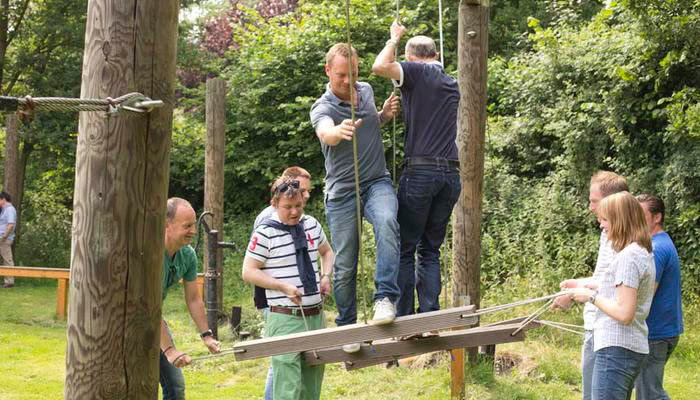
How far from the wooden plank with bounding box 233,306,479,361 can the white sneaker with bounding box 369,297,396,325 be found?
4 cm

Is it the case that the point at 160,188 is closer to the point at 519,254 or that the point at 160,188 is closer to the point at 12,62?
the point at 519,254

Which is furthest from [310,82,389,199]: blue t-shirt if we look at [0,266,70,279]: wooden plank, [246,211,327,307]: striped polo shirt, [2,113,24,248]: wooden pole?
[2,113,24,248]: wooden pole

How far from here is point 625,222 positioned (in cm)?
416

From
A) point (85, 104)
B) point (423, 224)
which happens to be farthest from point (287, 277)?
point (85, 104)

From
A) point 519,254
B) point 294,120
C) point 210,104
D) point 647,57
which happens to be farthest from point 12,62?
point 647,57

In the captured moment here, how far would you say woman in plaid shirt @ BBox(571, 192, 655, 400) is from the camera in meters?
4.05

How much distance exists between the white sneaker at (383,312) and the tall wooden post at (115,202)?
60.0 inches

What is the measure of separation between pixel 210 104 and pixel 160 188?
7739 mm

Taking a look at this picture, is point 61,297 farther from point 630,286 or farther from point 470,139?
point 630,286

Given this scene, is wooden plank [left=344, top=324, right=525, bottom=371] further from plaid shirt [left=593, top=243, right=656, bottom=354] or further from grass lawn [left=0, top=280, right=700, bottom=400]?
grass lawn [left=0, top=280, right=700, bottom=400]

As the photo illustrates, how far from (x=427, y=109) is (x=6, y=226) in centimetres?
1135

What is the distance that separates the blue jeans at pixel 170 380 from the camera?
491 cm

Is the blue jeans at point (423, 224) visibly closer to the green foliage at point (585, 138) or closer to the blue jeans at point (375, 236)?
the blue jeans at point (375, 236)

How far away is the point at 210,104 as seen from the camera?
34.7 feet
